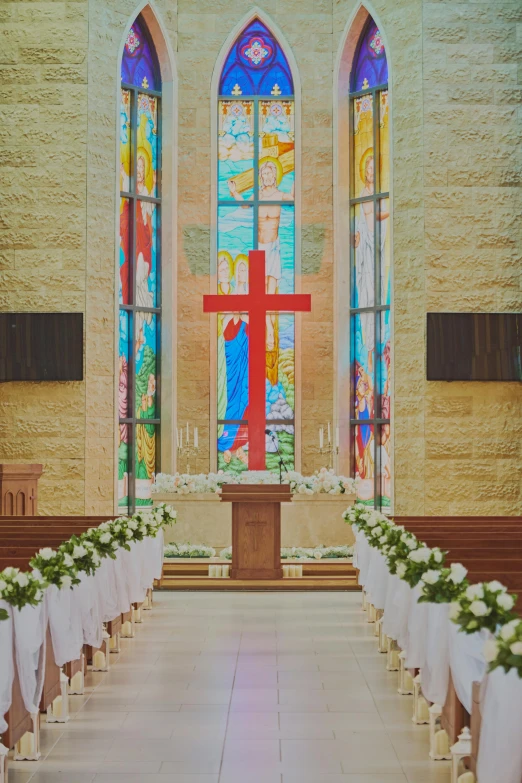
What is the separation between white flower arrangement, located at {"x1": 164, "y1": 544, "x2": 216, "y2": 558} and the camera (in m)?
11.8

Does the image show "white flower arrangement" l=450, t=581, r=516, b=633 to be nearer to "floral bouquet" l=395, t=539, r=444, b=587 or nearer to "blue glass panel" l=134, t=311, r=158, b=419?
"floral bouquet" l=395, t=539, r=444, b=587

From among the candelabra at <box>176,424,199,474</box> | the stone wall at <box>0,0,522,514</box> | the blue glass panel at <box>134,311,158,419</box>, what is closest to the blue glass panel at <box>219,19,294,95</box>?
the stone wall at <box>0,0,522,514</box>

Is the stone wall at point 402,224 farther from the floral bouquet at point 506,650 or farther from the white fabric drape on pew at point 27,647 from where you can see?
the floral bouquet at point 506,650

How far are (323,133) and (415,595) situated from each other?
10612 millimetres

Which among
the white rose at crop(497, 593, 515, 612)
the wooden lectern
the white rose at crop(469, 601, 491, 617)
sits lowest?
the wooden lectern

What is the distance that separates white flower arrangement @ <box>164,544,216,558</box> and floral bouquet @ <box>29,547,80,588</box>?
A: 6.22 meters

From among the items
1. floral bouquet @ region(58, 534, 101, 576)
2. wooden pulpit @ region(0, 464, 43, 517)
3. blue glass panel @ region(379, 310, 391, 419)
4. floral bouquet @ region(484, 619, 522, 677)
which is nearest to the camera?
floral bouquet @ region(484, 619, 522, 677)

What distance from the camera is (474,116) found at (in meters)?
13.3

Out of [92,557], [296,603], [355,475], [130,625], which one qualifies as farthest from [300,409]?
[92,557]

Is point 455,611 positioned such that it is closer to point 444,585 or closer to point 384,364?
point 444,585

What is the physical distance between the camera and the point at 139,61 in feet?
48.8

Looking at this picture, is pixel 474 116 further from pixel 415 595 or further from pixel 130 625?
pixel 415 595

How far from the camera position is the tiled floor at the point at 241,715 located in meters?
4.52

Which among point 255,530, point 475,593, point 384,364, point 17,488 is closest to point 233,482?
point 255,530
